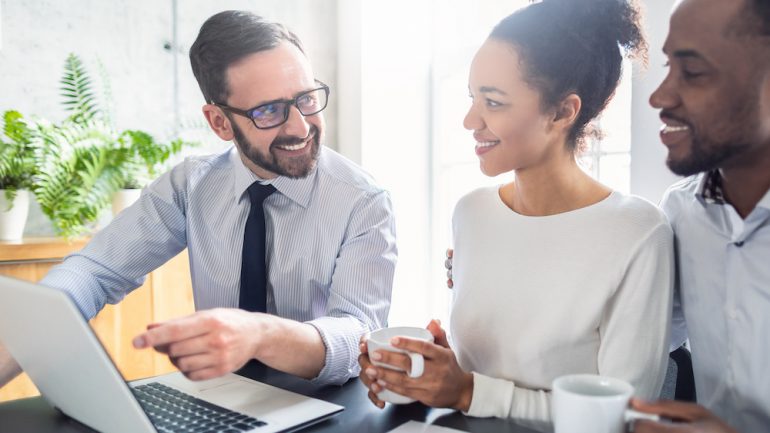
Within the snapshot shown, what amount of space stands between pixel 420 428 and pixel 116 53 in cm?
263

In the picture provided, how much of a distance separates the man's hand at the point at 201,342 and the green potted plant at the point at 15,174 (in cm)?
178

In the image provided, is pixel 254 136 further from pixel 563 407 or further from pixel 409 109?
pixel 409 109

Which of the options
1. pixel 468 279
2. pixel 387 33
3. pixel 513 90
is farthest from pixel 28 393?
pixel 387 33

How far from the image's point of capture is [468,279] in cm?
126

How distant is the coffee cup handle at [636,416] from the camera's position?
0.67 m

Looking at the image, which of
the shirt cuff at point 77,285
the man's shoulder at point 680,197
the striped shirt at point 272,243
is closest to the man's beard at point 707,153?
the man's shoulder at point 680,197

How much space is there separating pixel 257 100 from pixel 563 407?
3.56 feet

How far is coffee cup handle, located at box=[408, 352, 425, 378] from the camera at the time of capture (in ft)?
2.91

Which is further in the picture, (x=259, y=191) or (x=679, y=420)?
(x=259, y=191)

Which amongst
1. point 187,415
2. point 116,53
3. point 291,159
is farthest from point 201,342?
point 116,53

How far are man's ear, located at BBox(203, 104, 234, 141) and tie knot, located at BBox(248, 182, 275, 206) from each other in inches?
7.6

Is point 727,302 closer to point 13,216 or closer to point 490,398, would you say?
point 490,398

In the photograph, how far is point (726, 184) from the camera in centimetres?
109

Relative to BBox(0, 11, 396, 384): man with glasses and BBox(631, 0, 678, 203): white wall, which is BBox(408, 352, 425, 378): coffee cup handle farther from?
BBox(631, 0, 678, 203): white wall
